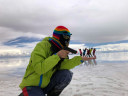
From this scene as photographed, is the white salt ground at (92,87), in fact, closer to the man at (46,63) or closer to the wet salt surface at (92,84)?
the wet salt surface at (92,84)

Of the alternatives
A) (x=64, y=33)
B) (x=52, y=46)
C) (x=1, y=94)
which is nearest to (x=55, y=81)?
(x=52, y=46)

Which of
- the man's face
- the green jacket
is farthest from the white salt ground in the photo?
the man's face

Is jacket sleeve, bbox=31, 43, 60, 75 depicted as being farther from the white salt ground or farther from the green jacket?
the white salt ground

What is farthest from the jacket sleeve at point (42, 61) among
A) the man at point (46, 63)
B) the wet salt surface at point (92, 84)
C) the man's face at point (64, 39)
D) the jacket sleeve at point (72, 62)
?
the wet salt surface at point (92, 84)

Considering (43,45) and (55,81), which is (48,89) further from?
(43,45)

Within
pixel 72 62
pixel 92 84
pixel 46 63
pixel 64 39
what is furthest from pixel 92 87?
pixel 46 63

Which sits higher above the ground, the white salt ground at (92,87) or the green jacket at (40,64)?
the green jacket at (40,64)

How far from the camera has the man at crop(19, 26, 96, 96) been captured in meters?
1.72

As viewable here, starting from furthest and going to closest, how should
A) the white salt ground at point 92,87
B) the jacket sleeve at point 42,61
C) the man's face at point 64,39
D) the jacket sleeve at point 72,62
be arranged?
the white salt ground at point 92,87
the jacket sleeve at point 72,62
the man's face at point 64,39
the jacket sleeve at point 42,61

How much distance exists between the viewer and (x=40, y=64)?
5.54 feet

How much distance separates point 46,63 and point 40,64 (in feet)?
0.30

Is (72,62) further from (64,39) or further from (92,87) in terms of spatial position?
(92,87)

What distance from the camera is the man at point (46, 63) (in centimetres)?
172

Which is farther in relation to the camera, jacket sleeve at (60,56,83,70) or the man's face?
jacket sleeve at (60,56,83,70)
